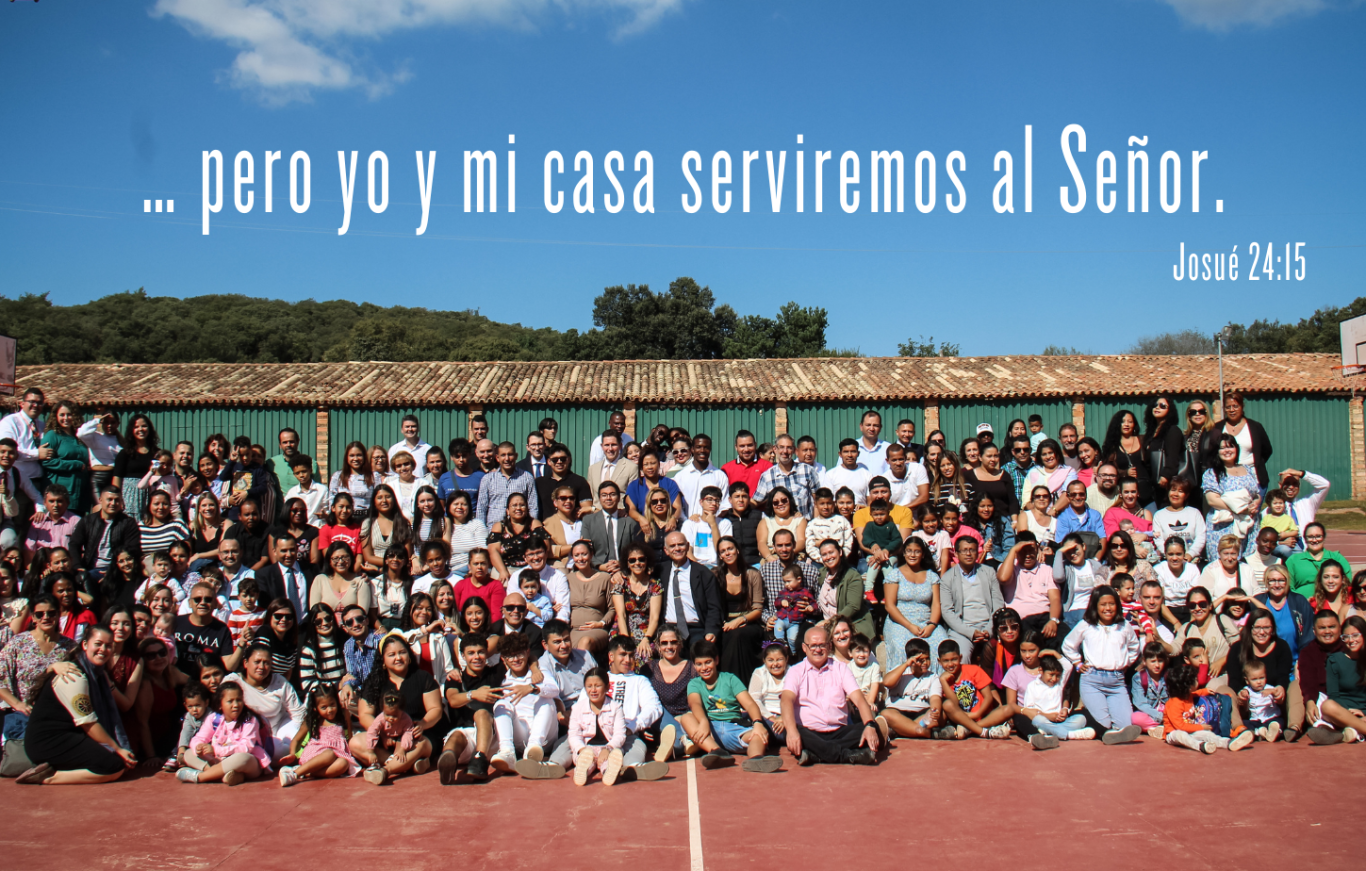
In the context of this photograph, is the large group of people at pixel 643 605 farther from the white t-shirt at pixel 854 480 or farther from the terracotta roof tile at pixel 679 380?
the terracotta roof tile at pixel 679 380

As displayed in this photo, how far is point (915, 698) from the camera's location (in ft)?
23.6

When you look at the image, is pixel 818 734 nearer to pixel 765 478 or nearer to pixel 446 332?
pixel 765 478

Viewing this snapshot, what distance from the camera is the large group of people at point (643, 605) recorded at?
21.0 feet

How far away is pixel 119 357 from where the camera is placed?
133ft

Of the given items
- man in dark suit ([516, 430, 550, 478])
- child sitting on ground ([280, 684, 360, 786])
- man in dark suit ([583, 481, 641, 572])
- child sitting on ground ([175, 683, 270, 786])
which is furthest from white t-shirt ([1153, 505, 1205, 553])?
child sitting on ground ([175, 683, 270, 786])

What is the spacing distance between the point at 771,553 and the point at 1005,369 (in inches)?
694

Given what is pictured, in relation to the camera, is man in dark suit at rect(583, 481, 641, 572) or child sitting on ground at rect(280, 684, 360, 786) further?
man in dark suit at rect(583, 481, 641, 572)

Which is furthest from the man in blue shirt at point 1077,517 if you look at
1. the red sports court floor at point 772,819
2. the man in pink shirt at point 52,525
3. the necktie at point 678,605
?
the man in pink shirt at point 52,525

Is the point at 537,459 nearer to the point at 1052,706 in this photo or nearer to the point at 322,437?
the point at 1052,706

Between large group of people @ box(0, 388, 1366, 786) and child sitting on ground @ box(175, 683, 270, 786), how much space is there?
0.02m

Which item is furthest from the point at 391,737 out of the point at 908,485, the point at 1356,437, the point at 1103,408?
the point at 1356,437

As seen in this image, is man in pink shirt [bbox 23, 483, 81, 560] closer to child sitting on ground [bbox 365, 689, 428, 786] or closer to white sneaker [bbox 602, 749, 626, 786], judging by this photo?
child sitting on ground [bbox 365, 689, 428, 786]

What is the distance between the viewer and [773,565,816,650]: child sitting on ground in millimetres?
7588

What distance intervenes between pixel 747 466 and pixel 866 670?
9.38ft
